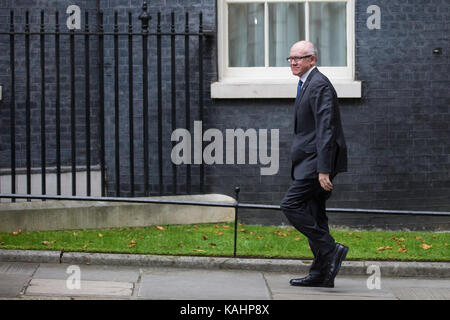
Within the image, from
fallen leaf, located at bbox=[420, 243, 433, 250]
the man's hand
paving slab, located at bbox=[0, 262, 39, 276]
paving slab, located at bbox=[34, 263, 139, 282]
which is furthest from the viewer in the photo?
fallen leaf, located at bbox=[420, 243, 433, 250]

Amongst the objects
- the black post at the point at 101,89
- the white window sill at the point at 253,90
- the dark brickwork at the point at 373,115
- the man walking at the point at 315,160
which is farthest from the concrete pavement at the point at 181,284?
the white window sill at the point at 253,90

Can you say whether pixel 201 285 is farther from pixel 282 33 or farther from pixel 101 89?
pixel 282 33

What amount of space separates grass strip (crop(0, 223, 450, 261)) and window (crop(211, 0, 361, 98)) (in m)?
1.99

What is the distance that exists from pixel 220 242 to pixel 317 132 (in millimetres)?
2343

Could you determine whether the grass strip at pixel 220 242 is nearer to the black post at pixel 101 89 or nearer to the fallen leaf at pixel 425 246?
the fallen leaf at pixel 425 246

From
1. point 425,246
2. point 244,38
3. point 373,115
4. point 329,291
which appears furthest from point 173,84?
point 329,291

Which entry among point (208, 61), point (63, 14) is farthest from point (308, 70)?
point (63, 14)

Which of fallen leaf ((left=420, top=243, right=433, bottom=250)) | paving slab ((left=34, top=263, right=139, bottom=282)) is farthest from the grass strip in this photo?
paving slab ((left=34, top=263, right=139, bottom=282))

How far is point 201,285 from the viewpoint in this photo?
727 cm

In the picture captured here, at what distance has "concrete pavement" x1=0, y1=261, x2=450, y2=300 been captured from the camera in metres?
6.79

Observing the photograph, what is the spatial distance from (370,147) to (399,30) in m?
1.44

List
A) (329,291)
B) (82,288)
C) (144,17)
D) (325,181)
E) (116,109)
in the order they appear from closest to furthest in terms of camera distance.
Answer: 1. (325,181)
2. (82,288)
3. (329,291)
4. (144,17)
5. (116,109)

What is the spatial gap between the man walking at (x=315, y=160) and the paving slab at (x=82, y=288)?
1.48 metres

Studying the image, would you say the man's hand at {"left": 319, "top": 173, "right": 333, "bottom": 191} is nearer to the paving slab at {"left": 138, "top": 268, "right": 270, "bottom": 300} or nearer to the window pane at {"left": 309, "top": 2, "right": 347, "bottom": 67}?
the paving slab at {"left": 138, "top": 268, "right": 270, "bottom": 300}
